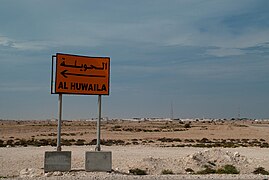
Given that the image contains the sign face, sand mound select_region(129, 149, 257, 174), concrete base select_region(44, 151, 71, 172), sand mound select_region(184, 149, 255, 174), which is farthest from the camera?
sand mound select_region(184, 149, 255, 174)

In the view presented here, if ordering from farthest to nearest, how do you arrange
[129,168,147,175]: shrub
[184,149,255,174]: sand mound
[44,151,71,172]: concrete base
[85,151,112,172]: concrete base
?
[184,149,255,174]: sand mound → [129,168,147,175]: shrub → [85,151,112,172]: concrete base → [44,151,71,172]: concrete base

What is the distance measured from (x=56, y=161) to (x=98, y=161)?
5.73 feet

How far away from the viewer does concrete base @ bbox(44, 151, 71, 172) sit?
16.3 metres

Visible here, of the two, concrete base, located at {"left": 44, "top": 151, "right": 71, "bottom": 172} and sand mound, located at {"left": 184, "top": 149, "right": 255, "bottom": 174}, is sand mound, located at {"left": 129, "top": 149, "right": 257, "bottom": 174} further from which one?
concrete base, located at {"left": 44, "top": 151, "right": 71, "bottom": 172}

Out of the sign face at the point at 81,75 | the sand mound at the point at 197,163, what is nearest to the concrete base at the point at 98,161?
the sign face at the point at 81,75

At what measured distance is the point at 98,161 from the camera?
16.9 meters

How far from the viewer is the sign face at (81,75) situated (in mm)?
16688

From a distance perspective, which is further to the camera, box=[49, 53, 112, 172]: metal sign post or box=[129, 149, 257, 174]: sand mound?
box=[129, 149, 257, 174]: sand mound

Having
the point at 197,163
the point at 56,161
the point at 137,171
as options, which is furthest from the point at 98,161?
the point at 197,163

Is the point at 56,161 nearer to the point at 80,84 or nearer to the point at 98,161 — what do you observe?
the point at 98,161

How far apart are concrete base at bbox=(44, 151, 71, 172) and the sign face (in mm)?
2528

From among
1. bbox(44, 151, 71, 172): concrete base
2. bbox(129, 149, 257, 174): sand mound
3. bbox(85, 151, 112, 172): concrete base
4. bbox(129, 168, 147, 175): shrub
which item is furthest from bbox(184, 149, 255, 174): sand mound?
bbox(44, 151, 71, 172): concrete base

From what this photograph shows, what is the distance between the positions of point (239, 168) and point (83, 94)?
1052 centimetres

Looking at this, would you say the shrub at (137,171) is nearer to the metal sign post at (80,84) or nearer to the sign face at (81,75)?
the metal sign post at (80,84)
